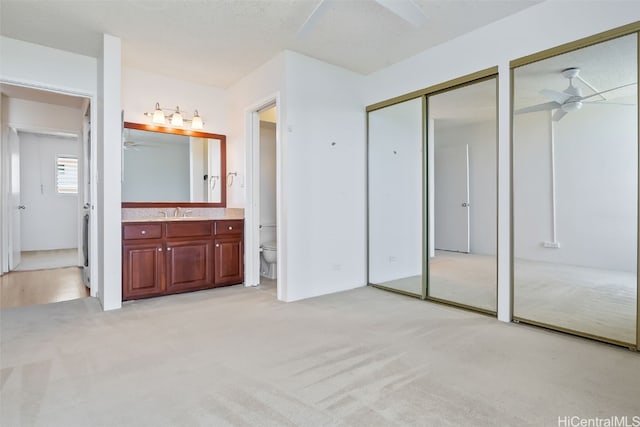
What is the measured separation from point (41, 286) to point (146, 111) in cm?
252

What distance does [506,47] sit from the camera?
2.95 metres

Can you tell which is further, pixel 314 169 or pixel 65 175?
pixel 65 175

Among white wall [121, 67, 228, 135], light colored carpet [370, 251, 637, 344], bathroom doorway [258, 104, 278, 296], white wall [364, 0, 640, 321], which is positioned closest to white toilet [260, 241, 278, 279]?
bathroom doorway [258, 104, 278, 296]

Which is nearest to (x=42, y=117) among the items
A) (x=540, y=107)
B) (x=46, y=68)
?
(x=46, y=68)

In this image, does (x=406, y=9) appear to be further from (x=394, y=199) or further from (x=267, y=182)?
(x=267, y=182)

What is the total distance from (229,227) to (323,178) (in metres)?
1.31

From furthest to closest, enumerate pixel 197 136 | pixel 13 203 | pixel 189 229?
pixel 13 203, pixel 197 136, pixel 189 229

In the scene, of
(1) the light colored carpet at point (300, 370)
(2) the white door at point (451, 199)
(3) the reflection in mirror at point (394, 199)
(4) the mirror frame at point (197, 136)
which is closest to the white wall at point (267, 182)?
(4) the mirror frame at point (197, 136)

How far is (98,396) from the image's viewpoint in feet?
5.79

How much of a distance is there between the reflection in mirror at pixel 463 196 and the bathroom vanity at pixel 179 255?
7.67 feet

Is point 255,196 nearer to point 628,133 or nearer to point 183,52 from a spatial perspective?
point 183,52

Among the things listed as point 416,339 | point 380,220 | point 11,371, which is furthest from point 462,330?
point 11,371

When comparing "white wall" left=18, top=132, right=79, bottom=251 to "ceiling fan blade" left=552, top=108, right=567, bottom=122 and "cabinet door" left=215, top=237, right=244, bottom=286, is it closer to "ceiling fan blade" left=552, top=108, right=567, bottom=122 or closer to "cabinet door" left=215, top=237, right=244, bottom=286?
"cabinet door" left=215, top=237, right=244, bottom=286

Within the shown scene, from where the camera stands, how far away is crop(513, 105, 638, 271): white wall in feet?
8.55
